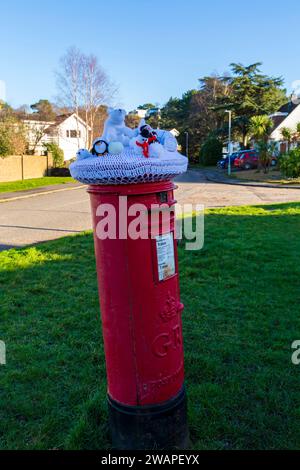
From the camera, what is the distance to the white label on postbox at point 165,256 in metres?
2.16

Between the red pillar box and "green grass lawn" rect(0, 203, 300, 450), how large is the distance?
1.03 ft

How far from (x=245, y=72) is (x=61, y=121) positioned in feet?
73.4

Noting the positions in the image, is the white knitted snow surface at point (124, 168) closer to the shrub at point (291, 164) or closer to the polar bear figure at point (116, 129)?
the polar bear figure at point (116, 129)

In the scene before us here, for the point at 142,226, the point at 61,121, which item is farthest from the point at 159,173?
the point at 61,121

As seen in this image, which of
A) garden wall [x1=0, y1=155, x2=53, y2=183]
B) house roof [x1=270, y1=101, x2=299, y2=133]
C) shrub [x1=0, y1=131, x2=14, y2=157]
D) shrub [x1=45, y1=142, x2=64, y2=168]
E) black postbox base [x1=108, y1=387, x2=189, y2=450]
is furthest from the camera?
house roof [x1=270, y1=101, x2=299, y2=133]

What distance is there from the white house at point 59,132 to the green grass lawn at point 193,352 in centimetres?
3038

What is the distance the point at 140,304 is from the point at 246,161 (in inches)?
1385

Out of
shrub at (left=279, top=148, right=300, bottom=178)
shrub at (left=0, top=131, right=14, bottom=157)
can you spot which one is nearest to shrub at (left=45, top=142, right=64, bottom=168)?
shrub at (left=0, top=131, right=14, bottom=157)

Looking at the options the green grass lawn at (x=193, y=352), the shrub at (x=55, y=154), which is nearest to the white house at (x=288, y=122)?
the shrub at (x=55, y=154)

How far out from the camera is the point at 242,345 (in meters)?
3.52

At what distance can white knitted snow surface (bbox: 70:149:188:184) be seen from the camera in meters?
1.95

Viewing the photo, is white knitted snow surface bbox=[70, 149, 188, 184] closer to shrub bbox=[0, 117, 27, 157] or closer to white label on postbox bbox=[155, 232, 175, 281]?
white label on postbox bbox=[155, 232, 175, 281]

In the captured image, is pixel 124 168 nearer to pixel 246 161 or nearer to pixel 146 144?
pixel 146 144

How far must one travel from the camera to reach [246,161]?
3550 cm
